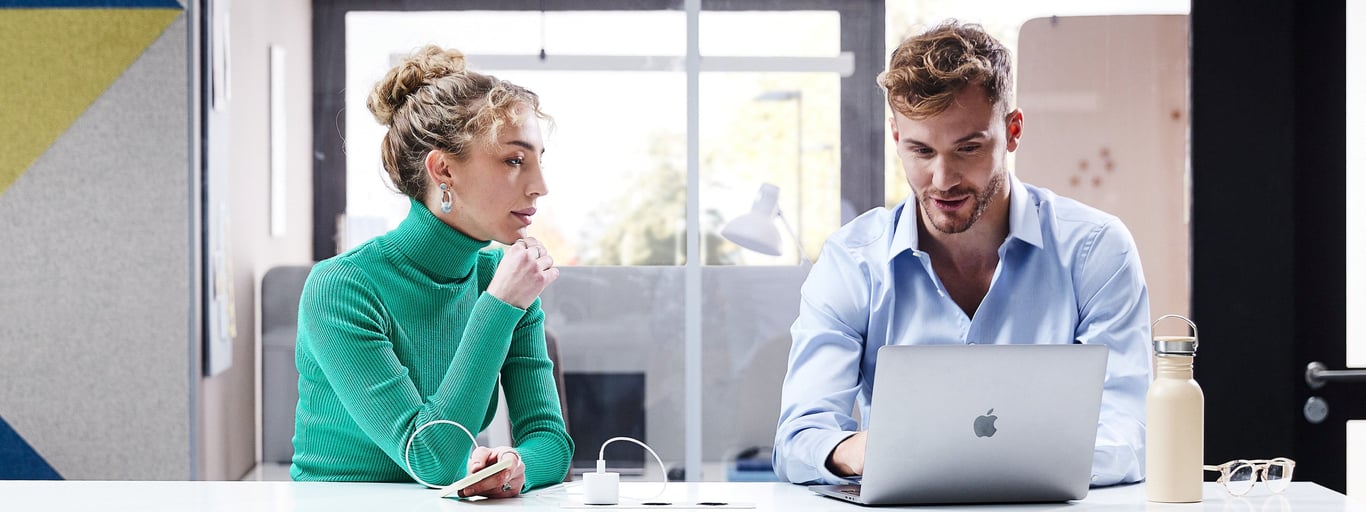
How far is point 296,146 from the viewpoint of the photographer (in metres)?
3.07

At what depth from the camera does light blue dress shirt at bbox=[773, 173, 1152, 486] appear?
6.62 ft

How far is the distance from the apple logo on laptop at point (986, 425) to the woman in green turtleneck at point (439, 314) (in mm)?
574

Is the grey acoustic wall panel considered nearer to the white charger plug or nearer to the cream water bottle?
the white charger plug

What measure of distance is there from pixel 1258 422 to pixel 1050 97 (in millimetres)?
893

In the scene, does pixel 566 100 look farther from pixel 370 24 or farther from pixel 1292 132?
pixel 1292 132

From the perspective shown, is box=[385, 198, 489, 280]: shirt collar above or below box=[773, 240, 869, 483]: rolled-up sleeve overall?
above

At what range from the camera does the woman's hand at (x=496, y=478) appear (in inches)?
61.3

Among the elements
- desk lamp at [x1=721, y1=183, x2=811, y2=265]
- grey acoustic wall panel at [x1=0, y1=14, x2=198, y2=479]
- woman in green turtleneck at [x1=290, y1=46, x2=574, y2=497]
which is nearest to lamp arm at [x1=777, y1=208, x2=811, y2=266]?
desk lamp at [x1=721, y1=183, x2=811, y2=265]

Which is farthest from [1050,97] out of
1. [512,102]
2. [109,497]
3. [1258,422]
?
[109,497]

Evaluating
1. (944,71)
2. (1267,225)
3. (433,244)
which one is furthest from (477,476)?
(1267,225)

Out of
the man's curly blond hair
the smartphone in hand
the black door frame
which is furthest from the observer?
the black door frame

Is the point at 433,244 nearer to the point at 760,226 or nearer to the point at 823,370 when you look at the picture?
the point at 823,370

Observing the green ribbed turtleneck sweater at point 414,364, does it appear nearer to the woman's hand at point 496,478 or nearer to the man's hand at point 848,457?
the woman's hand at point 496,478

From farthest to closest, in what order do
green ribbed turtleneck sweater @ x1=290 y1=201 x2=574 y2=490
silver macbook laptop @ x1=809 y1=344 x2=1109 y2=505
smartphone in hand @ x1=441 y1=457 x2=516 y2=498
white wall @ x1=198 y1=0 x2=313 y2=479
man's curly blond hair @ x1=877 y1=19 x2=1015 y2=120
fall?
1. white wall @ x1=198 y1=0 x2=313 y2=479
2. man's curly blond hair @ x1=877 y1=19 x2=1015 y2=120
3. green ribbed turtleneck sweater @ x1=290 y1=201 x2=574 y2=490
4. smartphone in hand @ x1=441 y1=457 x2=516 y2=498
5. silver macbook laptop @ x1=809 y1=344 x2=1109 y2=505
